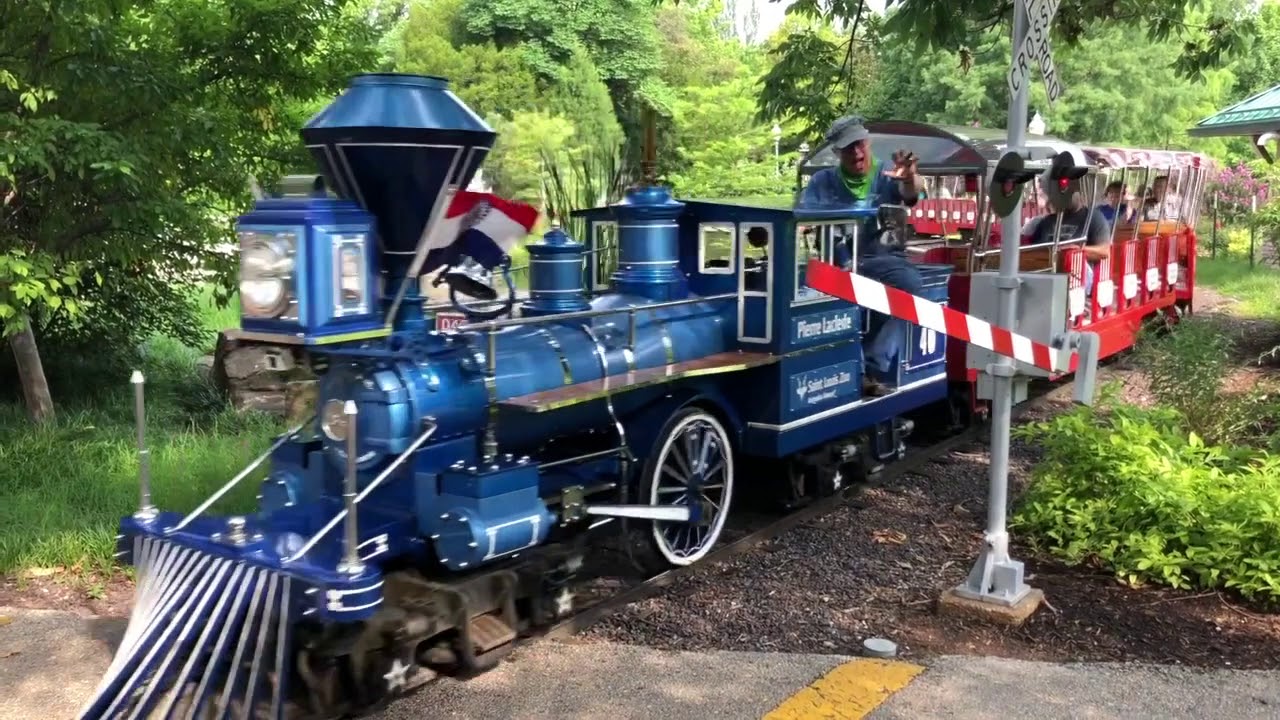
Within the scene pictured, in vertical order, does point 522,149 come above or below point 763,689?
above

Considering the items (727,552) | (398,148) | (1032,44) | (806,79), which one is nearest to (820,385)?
(727,552)

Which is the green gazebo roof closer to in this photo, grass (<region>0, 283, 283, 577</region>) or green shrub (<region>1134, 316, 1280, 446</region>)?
green shrub (<region>1134, 316, 1280, 446</region>)

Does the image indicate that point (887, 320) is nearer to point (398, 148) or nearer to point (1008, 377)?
point (1008, 377)

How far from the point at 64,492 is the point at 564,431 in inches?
137

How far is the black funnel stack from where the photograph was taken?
430 cm

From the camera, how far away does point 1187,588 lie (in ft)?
18.1

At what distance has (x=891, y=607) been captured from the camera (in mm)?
5477

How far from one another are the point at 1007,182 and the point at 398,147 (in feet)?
8.76

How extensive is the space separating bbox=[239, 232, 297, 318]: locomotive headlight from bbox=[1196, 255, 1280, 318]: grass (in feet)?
51.9

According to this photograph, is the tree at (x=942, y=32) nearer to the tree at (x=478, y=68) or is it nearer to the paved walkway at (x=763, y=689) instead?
the paved walkway at (x=763, y=689)

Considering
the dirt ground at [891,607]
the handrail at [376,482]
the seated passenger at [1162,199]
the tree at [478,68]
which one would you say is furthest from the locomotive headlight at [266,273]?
the tree at [478,68]

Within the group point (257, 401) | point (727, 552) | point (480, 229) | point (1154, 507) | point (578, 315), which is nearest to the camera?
point (480, 229)

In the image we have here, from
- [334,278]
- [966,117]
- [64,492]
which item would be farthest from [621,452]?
[966,117]

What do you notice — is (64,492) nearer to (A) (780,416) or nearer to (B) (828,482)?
(A) (780,416)
